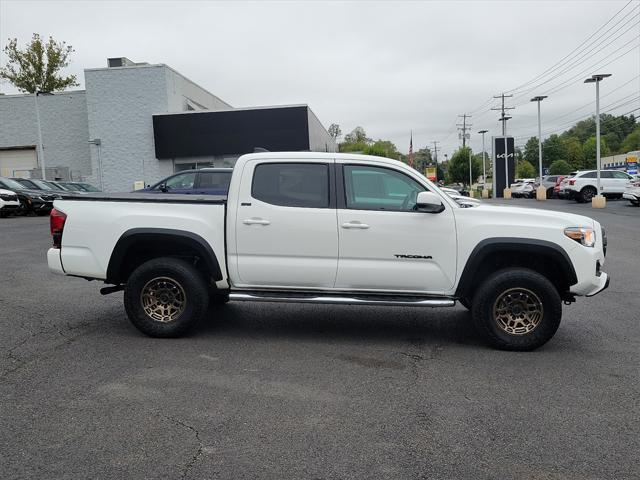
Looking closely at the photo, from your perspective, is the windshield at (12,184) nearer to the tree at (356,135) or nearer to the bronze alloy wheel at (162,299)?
the bronze alloy wheel at (162,299)

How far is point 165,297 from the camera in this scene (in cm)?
638

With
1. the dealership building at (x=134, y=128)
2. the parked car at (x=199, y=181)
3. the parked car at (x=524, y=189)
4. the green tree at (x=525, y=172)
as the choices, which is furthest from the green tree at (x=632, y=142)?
the parked car at (x=199, y=181)

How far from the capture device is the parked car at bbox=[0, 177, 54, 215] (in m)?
25.1

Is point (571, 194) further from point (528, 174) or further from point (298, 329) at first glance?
point (528, 174)

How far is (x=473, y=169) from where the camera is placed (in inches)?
4198

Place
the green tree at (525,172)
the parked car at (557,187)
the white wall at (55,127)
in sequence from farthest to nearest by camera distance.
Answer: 1. the green tree at (525,172)
2. the parked car at (557,187)
3. the white wall at (55,127)

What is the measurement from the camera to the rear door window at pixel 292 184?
6.20 meters

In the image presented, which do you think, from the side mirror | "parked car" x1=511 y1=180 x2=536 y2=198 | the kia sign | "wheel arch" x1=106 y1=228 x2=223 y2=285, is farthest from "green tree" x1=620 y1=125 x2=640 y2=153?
"wheel arch" x1=106 y1=228 x2=223 y2=285

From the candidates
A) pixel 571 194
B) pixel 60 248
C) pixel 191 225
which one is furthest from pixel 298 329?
pixel 571 194

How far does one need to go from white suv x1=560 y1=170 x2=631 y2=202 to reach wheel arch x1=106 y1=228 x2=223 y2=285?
31.8 m

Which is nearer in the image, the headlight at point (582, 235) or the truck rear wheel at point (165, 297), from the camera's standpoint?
the headlight at point (582, 235)

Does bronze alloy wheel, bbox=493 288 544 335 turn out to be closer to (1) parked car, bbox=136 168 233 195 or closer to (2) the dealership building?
(1) parked car, bbox=136 168 233 195

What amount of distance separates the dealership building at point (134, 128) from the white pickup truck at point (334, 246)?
25.4 m

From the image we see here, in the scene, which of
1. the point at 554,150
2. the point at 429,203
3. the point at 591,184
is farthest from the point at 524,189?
the point at 554,150
